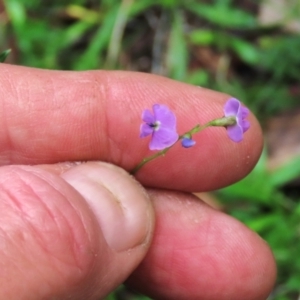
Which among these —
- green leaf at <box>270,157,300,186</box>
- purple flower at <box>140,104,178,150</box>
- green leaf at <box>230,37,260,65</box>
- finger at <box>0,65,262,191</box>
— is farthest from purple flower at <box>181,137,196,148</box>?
green leaf at <box>230,37,260,65</box>

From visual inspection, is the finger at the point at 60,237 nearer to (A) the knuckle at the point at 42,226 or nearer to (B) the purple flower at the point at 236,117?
(A) the knuckle at the point at 42,226

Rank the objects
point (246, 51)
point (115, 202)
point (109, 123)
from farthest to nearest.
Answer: point (246, 51)
point (109, 123)
point (115, 202)

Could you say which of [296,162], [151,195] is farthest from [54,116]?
[296,162]

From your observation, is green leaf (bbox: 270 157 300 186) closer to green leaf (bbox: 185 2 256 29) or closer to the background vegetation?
the background vegetation

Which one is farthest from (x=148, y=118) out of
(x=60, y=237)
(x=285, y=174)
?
(x=285, y=174)

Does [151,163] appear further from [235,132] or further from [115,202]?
[235,132]

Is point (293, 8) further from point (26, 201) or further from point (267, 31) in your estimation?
point (26, 201)

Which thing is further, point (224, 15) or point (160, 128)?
point (224, 15)

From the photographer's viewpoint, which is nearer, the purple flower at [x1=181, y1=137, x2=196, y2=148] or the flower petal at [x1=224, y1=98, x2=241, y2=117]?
the purple flower at [x1=181, y1=137, x2=196, y2=148]
